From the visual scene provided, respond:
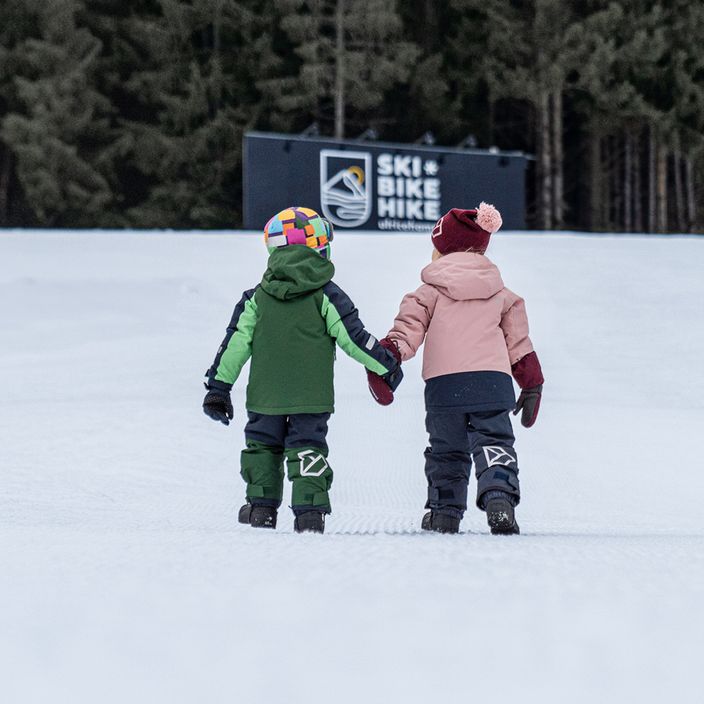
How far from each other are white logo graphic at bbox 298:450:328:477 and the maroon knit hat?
39.8 inches

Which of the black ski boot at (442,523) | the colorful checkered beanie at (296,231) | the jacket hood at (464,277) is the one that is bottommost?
the black ski boot at (442,523)

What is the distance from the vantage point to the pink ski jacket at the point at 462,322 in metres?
3.70

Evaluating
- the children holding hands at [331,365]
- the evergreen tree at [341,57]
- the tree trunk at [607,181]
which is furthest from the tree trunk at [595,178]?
the children holding hands at [331,365]

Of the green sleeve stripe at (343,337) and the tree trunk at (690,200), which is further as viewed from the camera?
the tree trunk at (690,200)

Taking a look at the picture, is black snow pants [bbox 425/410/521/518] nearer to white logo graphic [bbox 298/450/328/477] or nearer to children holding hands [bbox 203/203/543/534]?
children holding hands [bbox 203/203/543/534]

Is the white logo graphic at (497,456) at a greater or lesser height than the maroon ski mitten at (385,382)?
lesser

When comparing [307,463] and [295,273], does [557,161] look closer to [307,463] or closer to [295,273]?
[295,273]

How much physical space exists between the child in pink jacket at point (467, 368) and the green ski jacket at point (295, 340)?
20cm

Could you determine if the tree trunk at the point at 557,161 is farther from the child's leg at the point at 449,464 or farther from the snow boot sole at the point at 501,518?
the snow boot sole at the point at 501,518

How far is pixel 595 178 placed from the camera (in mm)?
32969

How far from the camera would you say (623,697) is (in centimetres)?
151

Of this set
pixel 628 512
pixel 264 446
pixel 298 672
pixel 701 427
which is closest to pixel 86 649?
pixel 298 672

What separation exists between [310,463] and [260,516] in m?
0.30

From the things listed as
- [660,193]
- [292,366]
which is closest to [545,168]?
[660,193]
